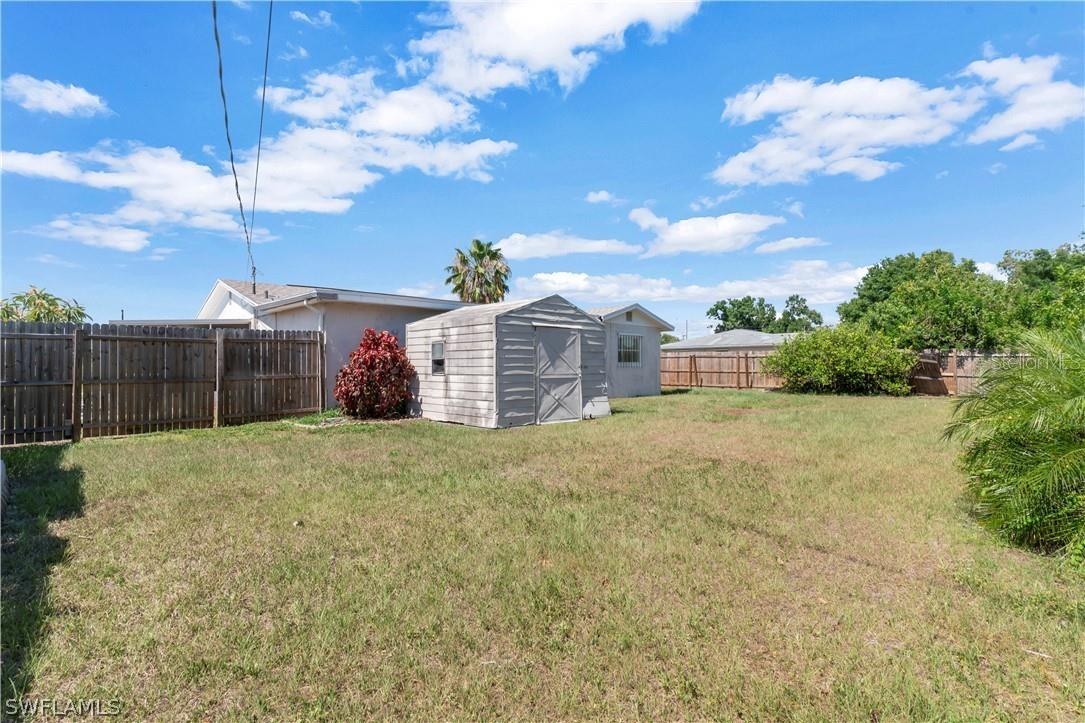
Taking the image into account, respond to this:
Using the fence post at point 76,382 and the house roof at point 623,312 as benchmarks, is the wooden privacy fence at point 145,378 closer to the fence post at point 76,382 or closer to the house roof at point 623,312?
the fence post at point 76,382

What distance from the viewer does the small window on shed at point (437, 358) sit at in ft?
39.1

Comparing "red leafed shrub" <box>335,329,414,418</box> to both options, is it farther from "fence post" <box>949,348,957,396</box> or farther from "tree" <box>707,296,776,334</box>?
"tree" <box>707,296,776,334</box>

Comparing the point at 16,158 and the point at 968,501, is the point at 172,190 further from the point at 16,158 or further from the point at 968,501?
the point at 968,501

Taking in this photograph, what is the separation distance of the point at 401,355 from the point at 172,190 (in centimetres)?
579

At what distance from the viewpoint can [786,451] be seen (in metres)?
7.94

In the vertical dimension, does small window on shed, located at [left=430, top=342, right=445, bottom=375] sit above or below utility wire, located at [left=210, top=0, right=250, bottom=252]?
below

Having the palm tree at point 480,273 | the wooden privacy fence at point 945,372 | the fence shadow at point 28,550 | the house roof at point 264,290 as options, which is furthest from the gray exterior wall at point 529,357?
the palm tree at point 480,273

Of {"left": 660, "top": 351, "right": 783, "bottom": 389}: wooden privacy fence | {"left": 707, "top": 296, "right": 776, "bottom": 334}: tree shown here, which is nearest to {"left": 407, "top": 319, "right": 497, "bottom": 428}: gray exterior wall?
{"left": 660, "top": 351, "right": 783, "bottom": 389}: wooden privacy fence

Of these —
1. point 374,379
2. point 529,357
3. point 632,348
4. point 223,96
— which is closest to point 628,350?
point 632,348

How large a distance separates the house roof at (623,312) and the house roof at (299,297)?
18.6ft

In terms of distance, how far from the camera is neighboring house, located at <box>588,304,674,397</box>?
18.4m

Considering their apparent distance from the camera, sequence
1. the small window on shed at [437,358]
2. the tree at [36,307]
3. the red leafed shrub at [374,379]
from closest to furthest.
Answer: the red leafed shrub at [374,379] < the small window on shed at [437,358] < the tree at [36,307]

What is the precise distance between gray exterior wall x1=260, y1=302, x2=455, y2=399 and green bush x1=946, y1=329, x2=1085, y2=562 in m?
11.9

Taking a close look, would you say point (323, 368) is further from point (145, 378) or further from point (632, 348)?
point (632, 348)
